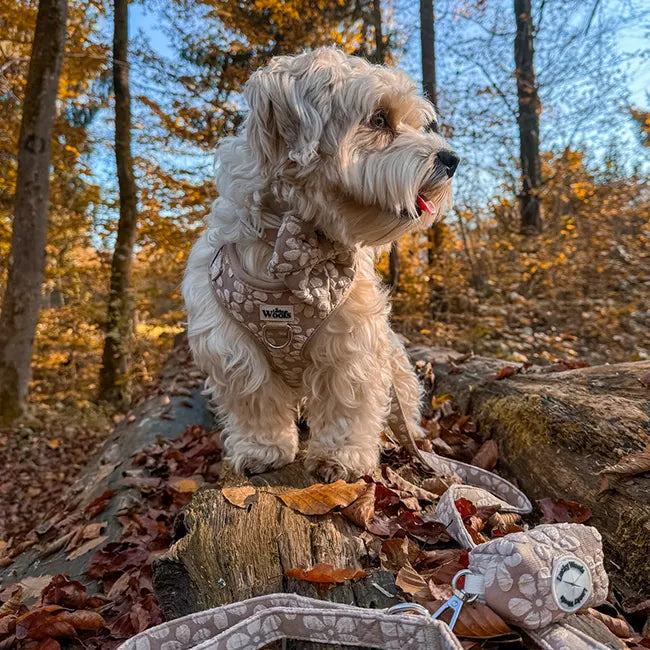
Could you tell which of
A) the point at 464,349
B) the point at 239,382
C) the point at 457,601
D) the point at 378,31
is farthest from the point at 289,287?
the point at 378,31

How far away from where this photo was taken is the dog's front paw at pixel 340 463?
2807 millimetres

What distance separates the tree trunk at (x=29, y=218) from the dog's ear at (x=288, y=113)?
7.13m

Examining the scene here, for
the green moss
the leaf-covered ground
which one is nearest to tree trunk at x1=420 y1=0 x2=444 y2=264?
the green moss

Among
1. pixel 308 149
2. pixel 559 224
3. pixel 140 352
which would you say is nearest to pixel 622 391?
pixel 308 149

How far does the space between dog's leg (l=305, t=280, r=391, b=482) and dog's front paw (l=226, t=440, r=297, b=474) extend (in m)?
0.15

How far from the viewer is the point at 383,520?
227 centimetres

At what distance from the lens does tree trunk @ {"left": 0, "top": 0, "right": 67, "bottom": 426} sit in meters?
8.21

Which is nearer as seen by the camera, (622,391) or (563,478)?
(563,478)

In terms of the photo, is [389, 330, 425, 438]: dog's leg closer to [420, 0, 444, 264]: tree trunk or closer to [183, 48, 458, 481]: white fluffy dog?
[183, 48, 458, 481]: white fluffy dog

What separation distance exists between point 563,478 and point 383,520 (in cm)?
106

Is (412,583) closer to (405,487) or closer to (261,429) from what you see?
(405,487)

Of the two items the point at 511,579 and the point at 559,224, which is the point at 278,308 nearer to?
the point at 511,579

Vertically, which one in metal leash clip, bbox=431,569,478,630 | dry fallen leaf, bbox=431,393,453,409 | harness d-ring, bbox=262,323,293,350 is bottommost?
metal leash clip, bbox=431,569,478,630

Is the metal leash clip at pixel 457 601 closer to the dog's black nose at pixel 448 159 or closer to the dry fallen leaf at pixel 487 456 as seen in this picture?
the dog's black nose at pixel 448 159
